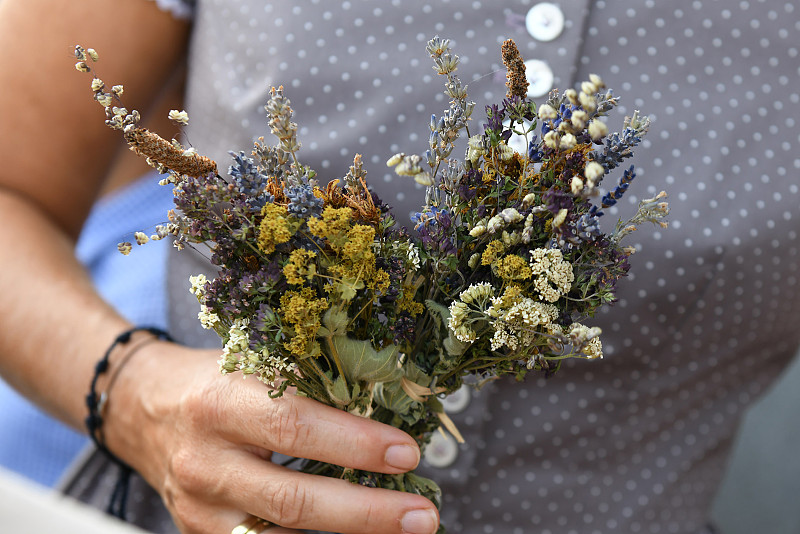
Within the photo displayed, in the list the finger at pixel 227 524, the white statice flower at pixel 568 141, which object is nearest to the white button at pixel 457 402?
the finger at pixel 227 524

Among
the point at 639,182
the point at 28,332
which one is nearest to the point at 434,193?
the point at 639,182

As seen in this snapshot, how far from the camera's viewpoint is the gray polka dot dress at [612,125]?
791mm

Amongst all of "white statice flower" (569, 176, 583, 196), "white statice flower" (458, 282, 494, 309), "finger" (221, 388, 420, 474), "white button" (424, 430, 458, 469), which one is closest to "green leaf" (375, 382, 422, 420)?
"finger" (221, 388, 420, 474)

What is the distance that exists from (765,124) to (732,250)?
0.17 metres

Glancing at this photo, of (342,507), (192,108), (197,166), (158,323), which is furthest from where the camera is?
(158,323)

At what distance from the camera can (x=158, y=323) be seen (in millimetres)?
1054

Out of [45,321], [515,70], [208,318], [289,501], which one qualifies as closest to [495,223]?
[515,70]

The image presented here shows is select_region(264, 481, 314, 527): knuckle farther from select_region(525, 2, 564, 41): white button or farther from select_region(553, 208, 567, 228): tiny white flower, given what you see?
select_region(525, 2, 564, 41): white button

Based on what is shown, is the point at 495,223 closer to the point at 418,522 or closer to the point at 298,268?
the point at 298,268

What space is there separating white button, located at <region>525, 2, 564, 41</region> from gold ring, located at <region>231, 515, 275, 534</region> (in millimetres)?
639

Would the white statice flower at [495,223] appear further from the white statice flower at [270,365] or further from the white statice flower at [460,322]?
the white statice flower at [270,365]

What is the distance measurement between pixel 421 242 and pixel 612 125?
1.50ft

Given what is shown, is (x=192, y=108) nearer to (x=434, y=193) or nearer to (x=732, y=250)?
(x=434, y=193)

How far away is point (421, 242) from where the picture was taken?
45 cm
